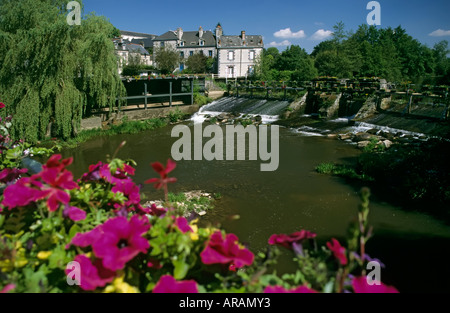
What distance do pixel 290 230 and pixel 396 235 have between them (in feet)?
7.45

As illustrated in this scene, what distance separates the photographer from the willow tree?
46.8 ft

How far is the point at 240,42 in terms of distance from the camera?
54.9 meters

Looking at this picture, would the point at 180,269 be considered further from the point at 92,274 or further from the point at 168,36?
the point at 168,36

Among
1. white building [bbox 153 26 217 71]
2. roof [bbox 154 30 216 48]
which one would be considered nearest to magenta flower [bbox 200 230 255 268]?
white building [bbox 153 26 217 71]

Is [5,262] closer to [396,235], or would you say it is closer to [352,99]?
[396,235]

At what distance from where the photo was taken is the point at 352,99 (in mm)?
21156

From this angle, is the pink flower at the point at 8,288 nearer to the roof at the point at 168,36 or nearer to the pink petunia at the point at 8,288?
the pink petunia at the point at 8,288

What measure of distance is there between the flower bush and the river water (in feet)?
5.42

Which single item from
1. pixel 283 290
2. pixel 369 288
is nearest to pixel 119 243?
pixel 283 290

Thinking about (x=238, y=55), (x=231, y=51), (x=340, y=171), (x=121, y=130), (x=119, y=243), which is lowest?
(x=340, y=171)

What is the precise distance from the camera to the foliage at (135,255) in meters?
1.13

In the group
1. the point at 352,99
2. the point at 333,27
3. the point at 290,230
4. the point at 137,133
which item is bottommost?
the point at 290,230

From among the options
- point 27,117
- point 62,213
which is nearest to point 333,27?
point 27,117

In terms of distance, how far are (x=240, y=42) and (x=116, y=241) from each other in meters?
57.4
